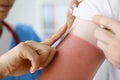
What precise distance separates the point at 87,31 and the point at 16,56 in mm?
229

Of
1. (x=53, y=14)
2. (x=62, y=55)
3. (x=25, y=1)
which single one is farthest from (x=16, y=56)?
→ (x=53, y=14)

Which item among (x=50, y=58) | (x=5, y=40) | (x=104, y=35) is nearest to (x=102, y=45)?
(x=104, y=35)

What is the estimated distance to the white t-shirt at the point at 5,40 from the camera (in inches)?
58.7

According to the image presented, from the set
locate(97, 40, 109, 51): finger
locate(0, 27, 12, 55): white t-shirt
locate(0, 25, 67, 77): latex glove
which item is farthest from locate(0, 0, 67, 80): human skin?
locate(0, 27, 12, 55): white t-shirt

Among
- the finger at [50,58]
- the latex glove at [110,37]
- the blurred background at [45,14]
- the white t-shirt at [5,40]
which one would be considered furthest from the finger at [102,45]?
the blurred background at [45,14]

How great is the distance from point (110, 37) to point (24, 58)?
0.23 m

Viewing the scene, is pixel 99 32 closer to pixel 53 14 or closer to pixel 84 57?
pixel 84 57

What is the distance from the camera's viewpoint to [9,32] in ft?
5.24

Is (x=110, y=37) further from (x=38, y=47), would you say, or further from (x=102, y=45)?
(x=38, y=47)

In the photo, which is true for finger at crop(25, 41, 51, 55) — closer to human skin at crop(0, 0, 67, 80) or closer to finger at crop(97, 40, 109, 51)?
human skin at crop(0, 0, 67, 80)

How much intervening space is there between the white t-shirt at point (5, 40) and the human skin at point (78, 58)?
0.77m

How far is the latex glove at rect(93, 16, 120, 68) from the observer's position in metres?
0.66

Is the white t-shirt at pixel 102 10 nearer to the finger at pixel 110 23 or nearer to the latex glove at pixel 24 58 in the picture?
the finger at pixel 110 23

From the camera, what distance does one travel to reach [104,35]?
2.24 feet
